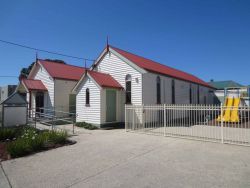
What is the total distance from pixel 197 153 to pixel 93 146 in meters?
4.38

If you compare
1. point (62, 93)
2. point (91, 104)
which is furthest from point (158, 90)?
point (62, 93)

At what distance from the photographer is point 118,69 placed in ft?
54.3

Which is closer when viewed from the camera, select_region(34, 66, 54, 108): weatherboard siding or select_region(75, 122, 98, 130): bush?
select_region(75, 122, 98, 130): bush

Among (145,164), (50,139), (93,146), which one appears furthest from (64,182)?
(50,139)

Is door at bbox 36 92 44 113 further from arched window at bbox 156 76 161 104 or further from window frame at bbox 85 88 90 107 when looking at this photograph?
arched window at bbox 156 76 161 104

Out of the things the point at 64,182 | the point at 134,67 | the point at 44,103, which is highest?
the point at 134,67

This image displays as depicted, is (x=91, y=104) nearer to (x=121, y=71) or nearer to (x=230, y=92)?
(x=121, y=71)

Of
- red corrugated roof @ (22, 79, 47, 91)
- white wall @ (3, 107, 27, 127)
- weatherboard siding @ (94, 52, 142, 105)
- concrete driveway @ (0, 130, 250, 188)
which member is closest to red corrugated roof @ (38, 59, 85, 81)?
red corrugated roof @ (22, 79, 47, 91)

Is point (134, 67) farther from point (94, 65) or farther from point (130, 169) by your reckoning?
point (130, 169)

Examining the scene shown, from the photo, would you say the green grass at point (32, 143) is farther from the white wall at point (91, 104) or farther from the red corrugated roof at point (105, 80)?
the red corrugated roof at point (105, 80)

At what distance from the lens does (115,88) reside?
1548 cm

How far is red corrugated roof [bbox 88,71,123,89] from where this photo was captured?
14.8 metres

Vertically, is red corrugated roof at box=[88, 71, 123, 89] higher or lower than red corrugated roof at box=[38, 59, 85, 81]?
lower

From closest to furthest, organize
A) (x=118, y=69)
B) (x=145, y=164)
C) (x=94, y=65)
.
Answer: (x=145, y=164) < (x=118, y=69) < (x=94, y=65)
